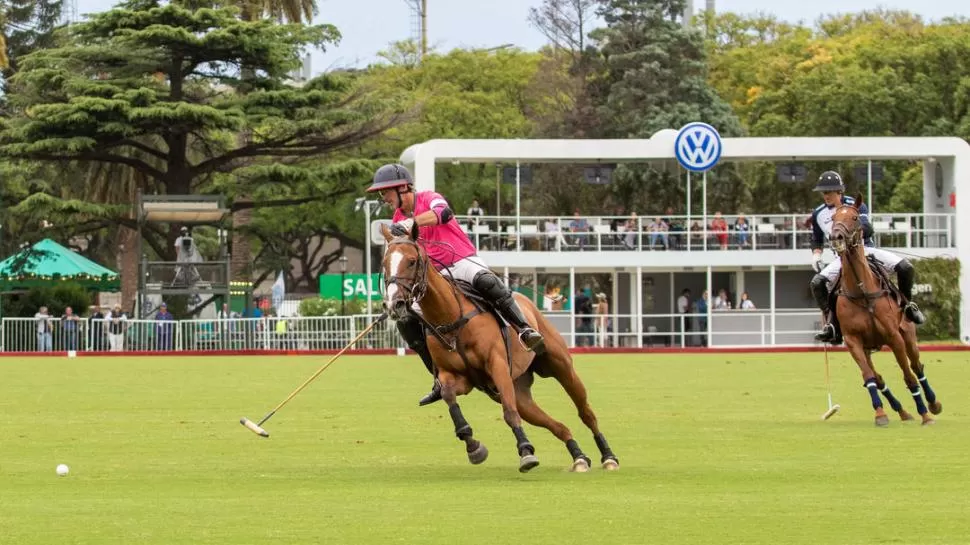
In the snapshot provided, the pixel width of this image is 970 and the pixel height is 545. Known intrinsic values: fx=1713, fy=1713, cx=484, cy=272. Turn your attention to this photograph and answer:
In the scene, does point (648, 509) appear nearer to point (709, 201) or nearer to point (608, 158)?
point (608, 158)

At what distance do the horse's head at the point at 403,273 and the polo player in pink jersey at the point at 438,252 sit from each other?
1.08 feet

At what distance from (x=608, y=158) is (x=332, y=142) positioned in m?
12.1

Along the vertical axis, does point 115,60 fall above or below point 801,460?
above

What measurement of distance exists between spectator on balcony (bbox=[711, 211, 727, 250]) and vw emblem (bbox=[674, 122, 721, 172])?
187 cm

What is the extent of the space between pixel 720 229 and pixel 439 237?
3887cm

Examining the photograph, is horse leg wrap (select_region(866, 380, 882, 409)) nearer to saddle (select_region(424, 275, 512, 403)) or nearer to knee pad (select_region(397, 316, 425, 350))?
saddle (select_region(424, 275, 512, 403))

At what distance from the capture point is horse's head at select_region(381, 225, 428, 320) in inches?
503

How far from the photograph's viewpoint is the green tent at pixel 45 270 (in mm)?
59375

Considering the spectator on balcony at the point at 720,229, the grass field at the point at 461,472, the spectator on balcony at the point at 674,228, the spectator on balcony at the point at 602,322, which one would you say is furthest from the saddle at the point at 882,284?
the spectator on balcony at the point at 674,228

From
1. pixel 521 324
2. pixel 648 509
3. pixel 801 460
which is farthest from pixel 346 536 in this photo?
pixel 801 460

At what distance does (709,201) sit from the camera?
231ft

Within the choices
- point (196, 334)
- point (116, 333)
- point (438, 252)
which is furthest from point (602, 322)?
point (438, 252)

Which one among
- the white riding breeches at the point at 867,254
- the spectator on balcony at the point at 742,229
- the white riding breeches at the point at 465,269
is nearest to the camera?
the white riding breeches at the point at 465,269

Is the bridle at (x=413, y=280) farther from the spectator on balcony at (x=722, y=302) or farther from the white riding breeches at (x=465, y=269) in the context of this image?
the spectator on balcony at (x=722, y=302)
